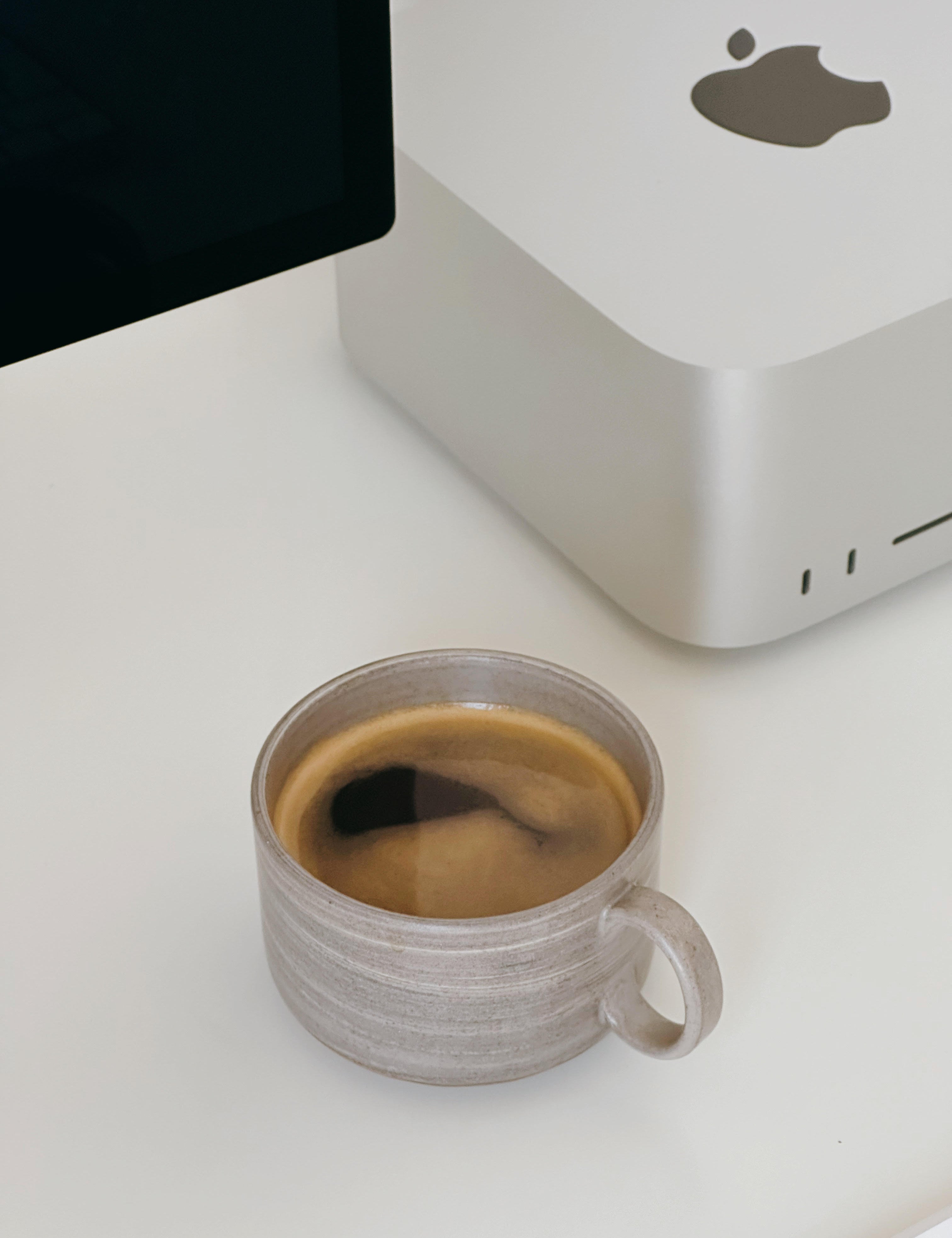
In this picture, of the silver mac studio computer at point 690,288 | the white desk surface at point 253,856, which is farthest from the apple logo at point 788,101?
the white desk surface at point 253,856

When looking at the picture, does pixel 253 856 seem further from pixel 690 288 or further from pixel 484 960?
pixel 690 288

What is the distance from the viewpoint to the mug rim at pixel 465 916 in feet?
1.31

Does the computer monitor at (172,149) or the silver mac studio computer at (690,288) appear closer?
the computer monitor at (172,149)

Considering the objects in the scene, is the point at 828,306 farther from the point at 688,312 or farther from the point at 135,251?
the point at 135,251

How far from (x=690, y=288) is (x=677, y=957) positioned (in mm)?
271

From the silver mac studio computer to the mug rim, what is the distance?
4.6 inches

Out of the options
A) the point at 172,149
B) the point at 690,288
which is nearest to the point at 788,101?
the point at 690,288

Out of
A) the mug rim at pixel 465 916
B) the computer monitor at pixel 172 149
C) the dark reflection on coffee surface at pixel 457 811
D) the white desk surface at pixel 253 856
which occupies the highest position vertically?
the computer monitor at pixel 172 149

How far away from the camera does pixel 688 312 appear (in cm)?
55

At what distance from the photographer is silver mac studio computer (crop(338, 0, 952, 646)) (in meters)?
0.55

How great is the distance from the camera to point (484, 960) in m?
0.40

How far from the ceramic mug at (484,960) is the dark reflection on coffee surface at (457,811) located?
0.04 feet

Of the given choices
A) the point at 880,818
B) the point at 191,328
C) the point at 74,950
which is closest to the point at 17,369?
the point at 191,328

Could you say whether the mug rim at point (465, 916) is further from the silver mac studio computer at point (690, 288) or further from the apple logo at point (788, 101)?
the apple logo at point (788, 101)
